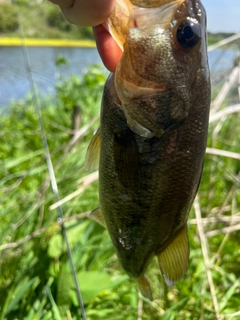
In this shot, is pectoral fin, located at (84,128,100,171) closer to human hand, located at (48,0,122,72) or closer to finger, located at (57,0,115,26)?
human hand, located at (48,0,122,72)

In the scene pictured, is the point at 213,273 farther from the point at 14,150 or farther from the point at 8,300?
the point at 14,150

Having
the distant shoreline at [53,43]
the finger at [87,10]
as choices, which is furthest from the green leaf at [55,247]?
the distant shoreline at [53,43]

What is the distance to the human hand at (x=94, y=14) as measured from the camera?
1044 mm

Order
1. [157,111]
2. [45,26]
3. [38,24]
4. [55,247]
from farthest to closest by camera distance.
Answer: [45,26] → [38,24] → [55,247] → [157,111]

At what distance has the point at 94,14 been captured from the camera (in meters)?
1.06

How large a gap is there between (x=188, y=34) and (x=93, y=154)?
Result: 50 cm

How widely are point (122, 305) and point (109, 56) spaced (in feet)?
5.39

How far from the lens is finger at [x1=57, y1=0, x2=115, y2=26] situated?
3.42ft

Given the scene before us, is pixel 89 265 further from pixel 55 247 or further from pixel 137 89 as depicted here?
pixel 137 89

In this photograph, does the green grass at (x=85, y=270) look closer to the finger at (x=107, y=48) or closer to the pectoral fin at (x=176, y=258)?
the pectoral fin at (x=176, y=258)

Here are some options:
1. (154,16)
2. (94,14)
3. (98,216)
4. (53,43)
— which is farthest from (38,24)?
(94,14)

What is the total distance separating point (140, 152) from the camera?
1.33 metres

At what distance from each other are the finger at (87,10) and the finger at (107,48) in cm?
7

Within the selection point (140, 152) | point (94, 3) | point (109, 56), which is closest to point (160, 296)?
point (140, 152)
